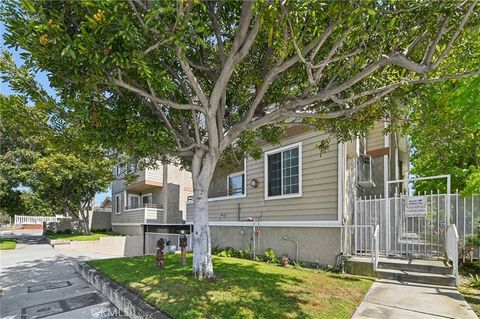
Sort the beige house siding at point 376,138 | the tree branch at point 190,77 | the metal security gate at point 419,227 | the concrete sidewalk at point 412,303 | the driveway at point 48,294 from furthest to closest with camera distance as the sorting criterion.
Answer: the beige house siding at point 376,138, the metal security gate at point 419,227, the driveway at point 48,294, the concrete sidewalk at point 412,303, the tree branch at point 190,77

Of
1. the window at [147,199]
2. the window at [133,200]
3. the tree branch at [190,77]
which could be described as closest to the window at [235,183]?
the tree branch at [190,77]

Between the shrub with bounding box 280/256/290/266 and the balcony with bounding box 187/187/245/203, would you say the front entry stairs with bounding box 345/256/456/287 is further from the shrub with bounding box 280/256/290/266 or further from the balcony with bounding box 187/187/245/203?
the balcony with bounding box 187/187/245/203

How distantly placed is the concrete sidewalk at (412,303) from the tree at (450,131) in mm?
2616

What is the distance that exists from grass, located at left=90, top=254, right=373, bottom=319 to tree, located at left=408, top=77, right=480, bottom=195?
13.8 ft

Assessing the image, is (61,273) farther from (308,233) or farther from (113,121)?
(308,233)

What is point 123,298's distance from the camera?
5.68 meters

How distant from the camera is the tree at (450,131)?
7355 mm

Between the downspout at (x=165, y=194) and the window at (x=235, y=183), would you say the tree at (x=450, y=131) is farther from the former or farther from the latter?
the downspout at (x=165, y=194)

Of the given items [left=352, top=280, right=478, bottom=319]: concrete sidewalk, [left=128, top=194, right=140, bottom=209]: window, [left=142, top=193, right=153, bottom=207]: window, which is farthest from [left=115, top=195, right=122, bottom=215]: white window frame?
[left=352, top=280, right=478, bottom=319]: concrete sidewalk

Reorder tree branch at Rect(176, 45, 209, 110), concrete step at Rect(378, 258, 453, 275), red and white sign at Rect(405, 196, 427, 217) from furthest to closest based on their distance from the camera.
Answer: red and white sign at Rect(405, 196, 427, 217)
concrete step at Rect(378, 258, 453, 275)
tree branch at Rect(176, 45, 209, 110)

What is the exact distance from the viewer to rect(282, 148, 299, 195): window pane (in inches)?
415

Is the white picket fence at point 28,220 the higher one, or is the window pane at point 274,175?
the window pane at point 274,175

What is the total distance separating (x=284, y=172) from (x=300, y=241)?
2461 millimetres

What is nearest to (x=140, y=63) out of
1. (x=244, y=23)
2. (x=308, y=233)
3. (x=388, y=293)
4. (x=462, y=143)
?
(x=244, y=23)
